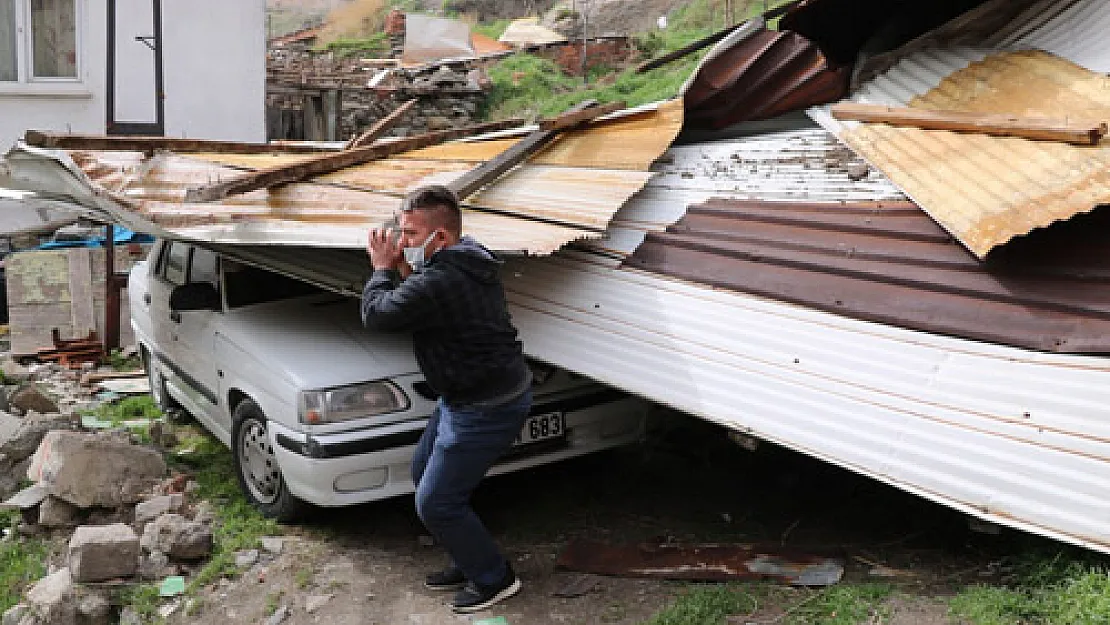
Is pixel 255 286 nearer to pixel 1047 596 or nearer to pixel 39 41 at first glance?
pixel 1047 596

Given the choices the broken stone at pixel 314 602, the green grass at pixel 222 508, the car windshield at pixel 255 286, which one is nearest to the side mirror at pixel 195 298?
the car windshield at pixel 255 286

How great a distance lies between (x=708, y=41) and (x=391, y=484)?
346 cm

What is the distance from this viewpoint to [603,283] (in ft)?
14.5

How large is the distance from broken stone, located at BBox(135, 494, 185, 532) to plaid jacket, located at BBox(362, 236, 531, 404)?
2.32m

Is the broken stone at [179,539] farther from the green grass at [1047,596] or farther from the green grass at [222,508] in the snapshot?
the green grass at [1047,596]

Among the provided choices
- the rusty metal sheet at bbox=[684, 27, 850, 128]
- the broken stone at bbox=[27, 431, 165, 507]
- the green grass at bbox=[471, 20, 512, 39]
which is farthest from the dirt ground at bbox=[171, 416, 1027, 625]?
the green grass at bbox=[471, 20, 512, 39]

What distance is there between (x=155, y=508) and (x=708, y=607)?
3.25 metres

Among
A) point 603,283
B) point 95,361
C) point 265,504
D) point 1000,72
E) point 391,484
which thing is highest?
point 1000,72

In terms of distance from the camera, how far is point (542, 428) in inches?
195

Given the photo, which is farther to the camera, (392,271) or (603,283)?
(603,283)

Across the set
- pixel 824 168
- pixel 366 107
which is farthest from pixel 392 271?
pixel 366 107

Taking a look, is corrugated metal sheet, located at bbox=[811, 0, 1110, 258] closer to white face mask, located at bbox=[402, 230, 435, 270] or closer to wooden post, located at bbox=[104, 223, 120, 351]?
white face mask, located at bbox=[402, 230, 435, 270]

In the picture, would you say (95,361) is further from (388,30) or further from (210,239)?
(388,30)

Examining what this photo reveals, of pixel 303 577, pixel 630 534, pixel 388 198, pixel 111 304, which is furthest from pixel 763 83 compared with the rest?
pixel 111 304
